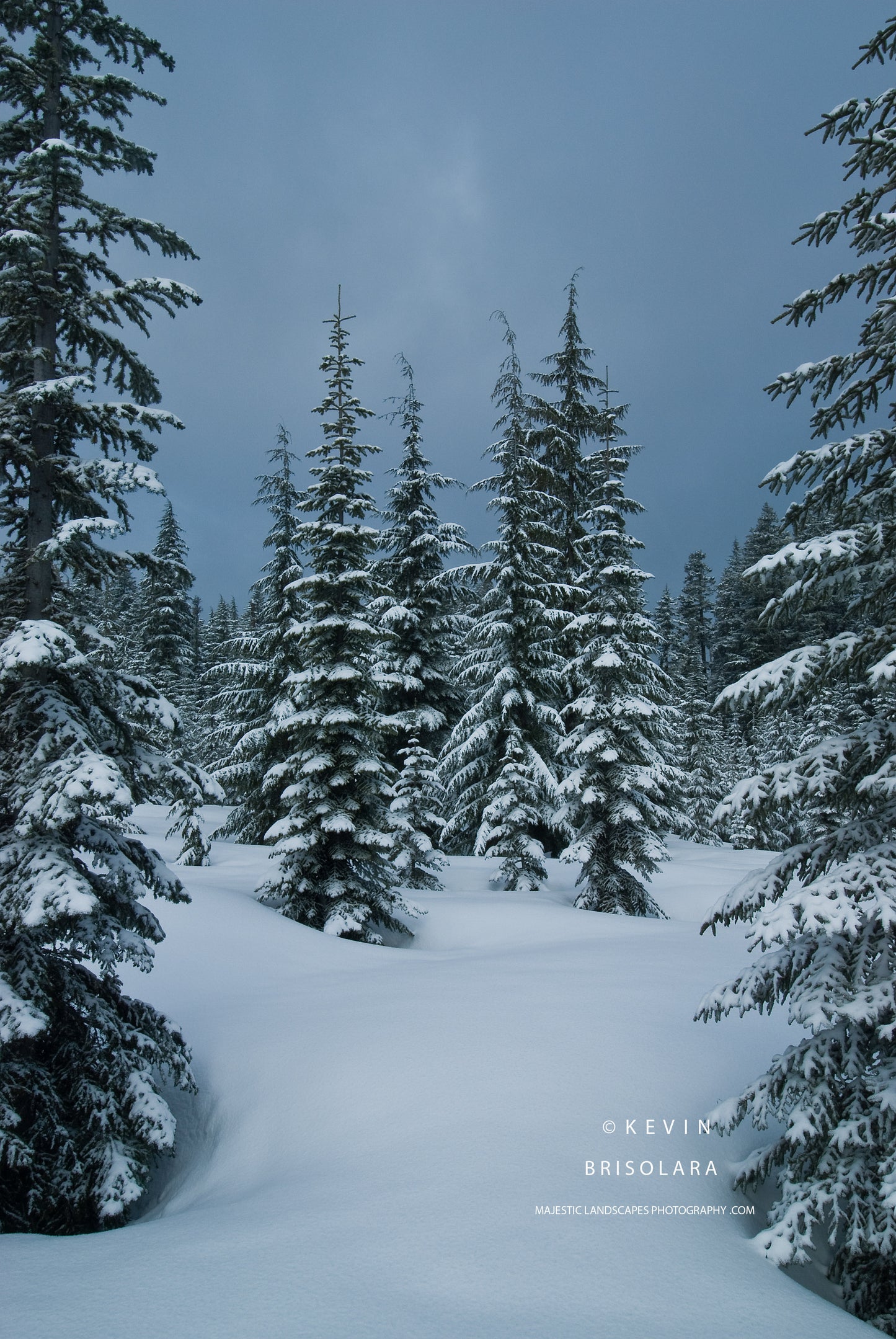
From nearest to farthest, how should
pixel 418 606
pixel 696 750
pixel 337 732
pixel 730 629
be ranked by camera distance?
1. pixel 337 732
2. pixel 418 606
3. pixel 696 750
4. pixel 730 629

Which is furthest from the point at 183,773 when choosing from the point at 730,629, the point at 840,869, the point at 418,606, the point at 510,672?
the point at 730,629

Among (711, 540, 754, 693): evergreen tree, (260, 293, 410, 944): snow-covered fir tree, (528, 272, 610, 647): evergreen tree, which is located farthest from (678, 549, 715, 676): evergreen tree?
(260, 293, 410, 944): snow-covered fir tree

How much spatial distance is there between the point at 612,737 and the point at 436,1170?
1148 cm

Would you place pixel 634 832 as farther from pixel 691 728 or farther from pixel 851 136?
pixel 691 728

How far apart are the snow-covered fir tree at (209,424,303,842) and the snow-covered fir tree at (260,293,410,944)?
739cm

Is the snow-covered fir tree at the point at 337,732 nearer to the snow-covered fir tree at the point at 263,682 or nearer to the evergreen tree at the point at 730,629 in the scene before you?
the snow-covered fir tree at the point at 263,682

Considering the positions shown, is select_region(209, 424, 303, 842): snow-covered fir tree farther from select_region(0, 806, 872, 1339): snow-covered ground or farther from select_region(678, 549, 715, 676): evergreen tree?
select_region(678, 549, 715, 676): evergreen tree

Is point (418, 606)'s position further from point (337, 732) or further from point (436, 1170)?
point (436, 1170)

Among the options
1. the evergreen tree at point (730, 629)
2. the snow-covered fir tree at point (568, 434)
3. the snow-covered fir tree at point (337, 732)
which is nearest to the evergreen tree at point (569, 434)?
the snow-covered fir tree at point (568, 434)

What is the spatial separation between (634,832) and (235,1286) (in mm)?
13069

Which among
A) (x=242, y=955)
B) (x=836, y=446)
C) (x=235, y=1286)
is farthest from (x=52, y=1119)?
(x=836, y=446)

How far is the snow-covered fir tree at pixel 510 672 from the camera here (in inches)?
765

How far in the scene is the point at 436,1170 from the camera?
16.6 feet

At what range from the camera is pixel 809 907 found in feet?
14.5
